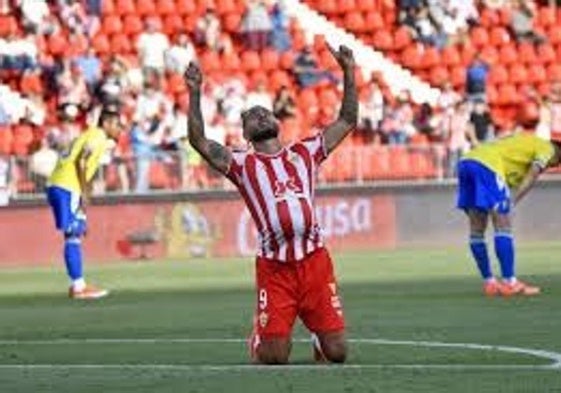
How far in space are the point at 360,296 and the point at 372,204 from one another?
1150 cm

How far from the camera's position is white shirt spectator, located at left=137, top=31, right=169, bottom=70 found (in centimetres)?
3481

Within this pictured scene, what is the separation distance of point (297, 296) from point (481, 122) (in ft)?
66.8

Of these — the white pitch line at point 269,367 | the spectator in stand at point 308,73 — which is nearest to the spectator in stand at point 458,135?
the spectator in stand at point 308,73

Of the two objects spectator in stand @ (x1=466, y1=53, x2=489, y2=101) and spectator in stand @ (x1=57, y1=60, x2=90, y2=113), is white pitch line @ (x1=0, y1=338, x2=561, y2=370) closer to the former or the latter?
spectator in stand @ (x1=57, y1=60, x2=90, y2=113)

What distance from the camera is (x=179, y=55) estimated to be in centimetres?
3512

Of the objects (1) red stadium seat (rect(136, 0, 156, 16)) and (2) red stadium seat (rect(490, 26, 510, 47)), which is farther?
(2) red stadium seat (rect(490, 26, 510, 47))

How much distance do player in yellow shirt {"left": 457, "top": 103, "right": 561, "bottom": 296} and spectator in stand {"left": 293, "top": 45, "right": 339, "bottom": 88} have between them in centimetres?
1510

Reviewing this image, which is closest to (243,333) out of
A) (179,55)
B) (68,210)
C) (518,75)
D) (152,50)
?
(68,210)

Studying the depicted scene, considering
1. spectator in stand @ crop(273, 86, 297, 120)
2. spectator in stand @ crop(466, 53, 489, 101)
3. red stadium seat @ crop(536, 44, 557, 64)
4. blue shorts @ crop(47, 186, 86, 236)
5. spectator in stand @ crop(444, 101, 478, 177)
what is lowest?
blue shorts @ crop(47, 186, 86, 236)

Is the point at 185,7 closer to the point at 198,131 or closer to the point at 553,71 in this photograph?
the point at 553,71

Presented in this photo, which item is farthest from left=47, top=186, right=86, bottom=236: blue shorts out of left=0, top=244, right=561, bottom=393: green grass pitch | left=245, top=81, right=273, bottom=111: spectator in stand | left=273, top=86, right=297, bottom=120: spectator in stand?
left=245, top=81, right=273, bottom=111: spectator in stand

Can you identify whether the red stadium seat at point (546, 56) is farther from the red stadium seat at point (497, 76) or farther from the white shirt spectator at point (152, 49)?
the white shirt spectator at point (152, 49)

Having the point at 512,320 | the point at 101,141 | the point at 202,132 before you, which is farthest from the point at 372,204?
the point at 202,132

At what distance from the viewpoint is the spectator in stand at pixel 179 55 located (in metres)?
35.0
